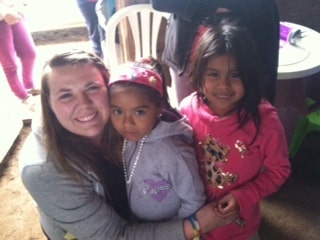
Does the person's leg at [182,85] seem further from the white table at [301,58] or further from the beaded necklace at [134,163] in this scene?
the beaded necklace at [134,163]

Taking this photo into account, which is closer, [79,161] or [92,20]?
[79,161]

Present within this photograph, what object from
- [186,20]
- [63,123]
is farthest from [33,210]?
[186,20]

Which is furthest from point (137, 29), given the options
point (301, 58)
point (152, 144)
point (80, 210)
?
point (80, 210)

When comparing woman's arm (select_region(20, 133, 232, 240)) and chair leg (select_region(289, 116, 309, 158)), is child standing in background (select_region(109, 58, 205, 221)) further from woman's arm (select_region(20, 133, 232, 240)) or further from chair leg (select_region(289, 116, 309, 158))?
chair leg (select_region(289, 116, 309, 158))

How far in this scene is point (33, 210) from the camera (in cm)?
184

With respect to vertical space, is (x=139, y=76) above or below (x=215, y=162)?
above

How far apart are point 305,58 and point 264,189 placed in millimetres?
865

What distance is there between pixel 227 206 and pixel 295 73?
0.82 m

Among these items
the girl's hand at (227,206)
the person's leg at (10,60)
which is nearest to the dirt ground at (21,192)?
the person's leg at (10,60)

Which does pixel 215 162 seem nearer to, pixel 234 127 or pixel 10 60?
pixel 234 127

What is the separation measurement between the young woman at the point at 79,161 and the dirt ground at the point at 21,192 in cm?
85

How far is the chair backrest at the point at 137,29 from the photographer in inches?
74.4

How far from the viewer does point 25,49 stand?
2438 millimetres

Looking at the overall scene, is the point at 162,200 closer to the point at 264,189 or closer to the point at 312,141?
the point at 264,189
